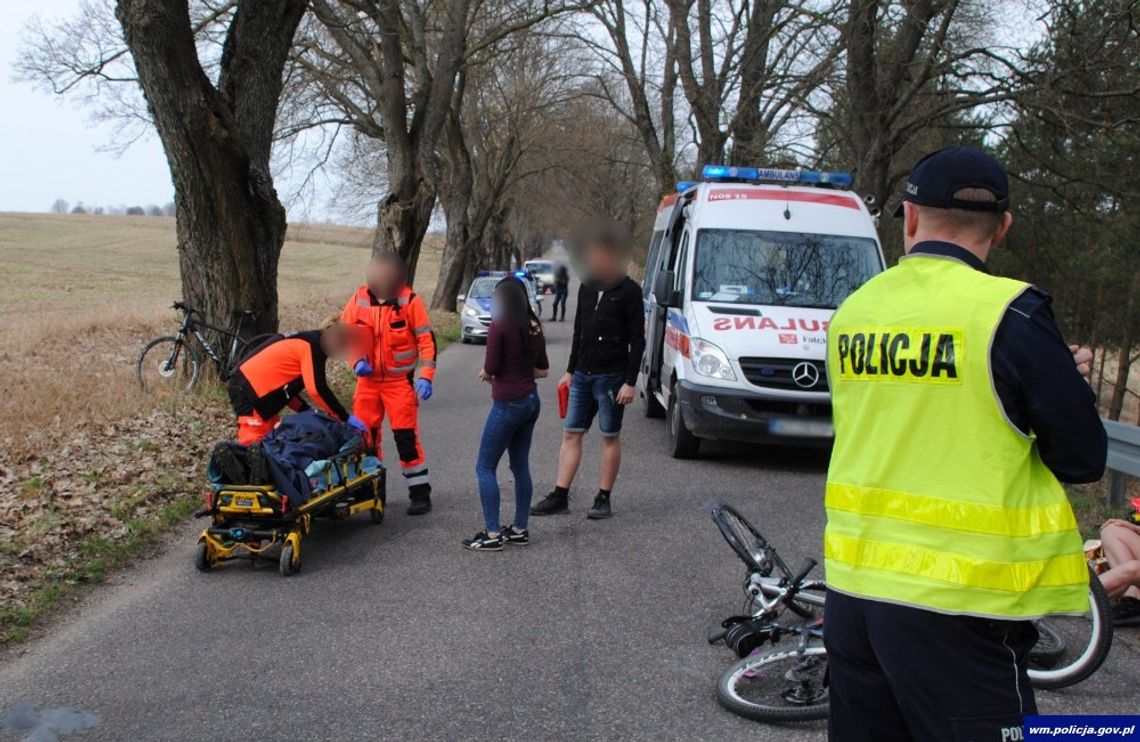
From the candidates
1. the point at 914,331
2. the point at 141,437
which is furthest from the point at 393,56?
the point at 914,331


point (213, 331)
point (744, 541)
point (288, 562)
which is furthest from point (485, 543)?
point (213, 331)

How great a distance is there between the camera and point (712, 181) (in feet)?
34.2

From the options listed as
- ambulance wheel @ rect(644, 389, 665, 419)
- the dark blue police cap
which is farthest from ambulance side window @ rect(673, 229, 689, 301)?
the dark blue police cap

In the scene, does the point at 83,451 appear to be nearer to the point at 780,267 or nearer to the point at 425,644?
the point at 425,644

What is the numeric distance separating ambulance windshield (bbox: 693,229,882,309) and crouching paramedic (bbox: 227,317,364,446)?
12.9 feet

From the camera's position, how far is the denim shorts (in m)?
7.25

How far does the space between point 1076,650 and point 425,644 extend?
2.98 metres

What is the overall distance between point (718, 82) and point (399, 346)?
52.2ft

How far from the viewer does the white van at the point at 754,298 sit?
8625 millimetres

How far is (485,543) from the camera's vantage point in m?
6.41

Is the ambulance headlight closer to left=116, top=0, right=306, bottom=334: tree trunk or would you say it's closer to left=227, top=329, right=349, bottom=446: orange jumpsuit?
left=227, top=329, right=349, bottom=446: orange jumpsuit

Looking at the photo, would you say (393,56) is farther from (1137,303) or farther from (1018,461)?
(1018,461)

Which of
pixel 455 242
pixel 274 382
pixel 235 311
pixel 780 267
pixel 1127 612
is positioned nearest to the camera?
pixel 1127 612

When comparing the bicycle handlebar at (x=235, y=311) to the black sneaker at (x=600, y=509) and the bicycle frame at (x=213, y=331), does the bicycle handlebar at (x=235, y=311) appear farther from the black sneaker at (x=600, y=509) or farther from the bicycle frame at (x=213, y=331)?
the black sneaker at (x=600, y=509)
